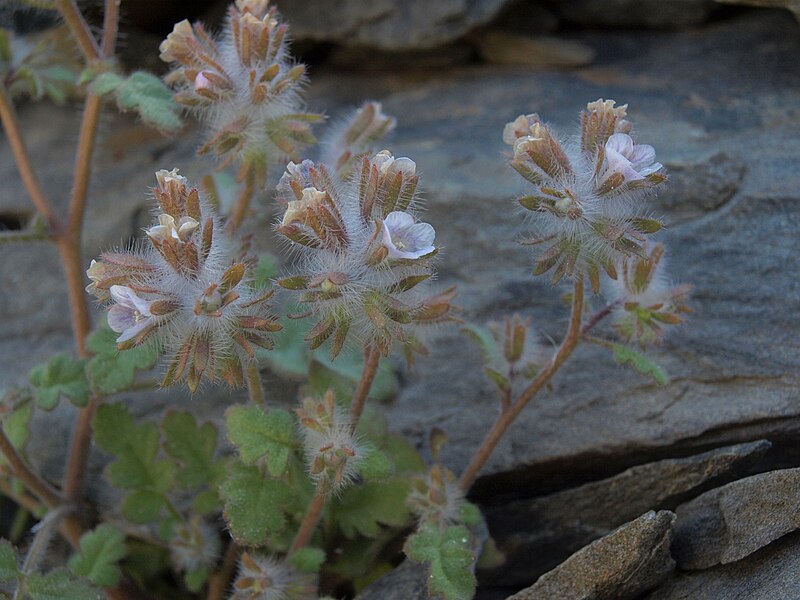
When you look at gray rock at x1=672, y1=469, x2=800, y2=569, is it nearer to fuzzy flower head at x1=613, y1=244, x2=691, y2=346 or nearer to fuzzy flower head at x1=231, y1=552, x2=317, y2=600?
fuzzy flower head at x1=613, y1=244, x2=691, y2=346

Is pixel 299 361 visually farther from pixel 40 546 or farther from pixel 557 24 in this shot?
pixel 557 24

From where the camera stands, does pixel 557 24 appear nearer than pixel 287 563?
No

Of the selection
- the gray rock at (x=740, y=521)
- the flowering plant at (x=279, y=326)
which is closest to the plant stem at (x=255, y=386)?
the flowering plant at (x=279, y=326)

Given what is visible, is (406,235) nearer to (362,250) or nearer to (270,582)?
(362,250)

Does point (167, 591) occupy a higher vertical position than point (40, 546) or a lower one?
lower

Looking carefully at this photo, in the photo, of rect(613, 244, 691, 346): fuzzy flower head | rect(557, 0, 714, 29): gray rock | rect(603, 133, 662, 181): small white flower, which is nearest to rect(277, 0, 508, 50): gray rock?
rect(557, 0, 714, 29): gray rock

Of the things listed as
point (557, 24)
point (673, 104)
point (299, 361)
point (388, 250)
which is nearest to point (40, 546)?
point (299, 361)

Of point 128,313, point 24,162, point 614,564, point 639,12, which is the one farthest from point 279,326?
point 639,12
